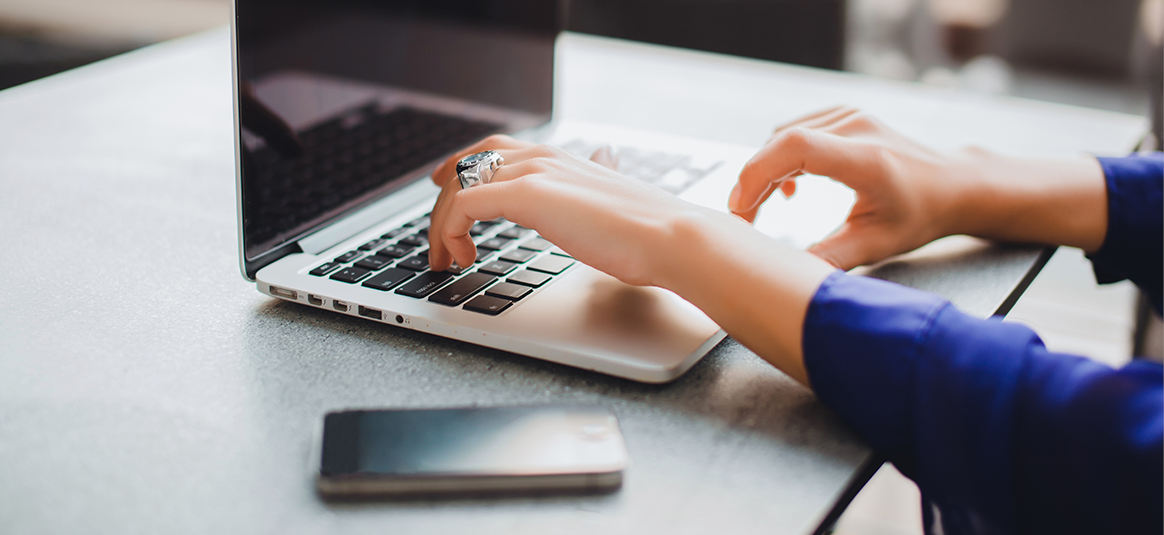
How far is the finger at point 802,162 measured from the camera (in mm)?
706

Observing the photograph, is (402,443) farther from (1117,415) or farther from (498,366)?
(1117,415)

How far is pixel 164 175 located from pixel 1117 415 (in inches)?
32.3

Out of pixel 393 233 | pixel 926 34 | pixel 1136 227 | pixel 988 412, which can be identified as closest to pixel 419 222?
pixel 393 233

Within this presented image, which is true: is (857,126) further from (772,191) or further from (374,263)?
(374,263)

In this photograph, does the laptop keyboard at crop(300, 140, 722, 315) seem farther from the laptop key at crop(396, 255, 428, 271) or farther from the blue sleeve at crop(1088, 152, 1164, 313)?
the blue sleeve at crop(1088, 152, 1164, 313)

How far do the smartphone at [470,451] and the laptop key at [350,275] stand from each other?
166mm

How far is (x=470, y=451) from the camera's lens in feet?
1.58

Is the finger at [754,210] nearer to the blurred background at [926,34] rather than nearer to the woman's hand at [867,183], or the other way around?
the woman's hand at [867,183]

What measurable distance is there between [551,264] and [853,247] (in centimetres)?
23

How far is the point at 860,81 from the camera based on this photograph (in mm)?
1278

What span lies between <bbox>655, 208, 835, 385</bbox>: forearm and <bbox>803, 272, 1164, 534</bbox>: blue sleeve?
0.01 m

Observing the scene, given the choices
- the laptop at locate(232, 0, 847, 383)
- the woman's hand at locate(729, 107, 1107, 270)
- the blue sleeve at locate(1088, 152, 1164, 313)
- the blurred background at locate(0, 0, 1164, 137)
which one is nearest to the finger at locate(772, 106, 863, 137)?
the woman's hand at locate(729, 107, 1107, 270)

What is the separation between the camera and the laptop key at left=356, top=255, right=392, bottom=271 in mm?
684

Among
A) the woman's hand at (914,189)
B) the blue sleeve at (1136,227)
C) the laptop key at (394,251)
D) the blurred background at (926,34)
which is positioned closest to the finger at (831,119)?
Answer: the woman's hand at (914,189)
